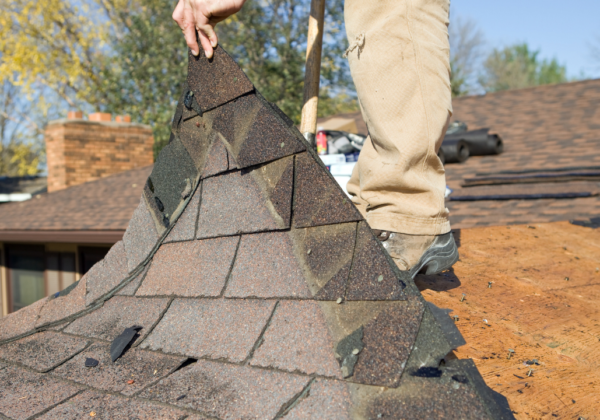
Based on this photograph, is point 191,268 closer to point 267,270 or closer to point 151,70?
point 267,270

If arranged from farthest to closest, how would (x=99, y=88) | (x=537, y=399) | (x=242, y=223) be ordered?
(x=99, y=88), (x=242, y=223), (x=537, y=399)

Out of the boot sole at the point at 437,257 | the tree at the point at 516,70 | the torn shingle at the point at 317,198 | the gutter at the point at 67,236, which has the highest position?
the tree at the point at 516,70

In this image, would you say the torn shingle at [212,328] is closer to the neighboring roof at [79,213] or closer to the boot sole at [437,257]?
the boot sole at [437,257]

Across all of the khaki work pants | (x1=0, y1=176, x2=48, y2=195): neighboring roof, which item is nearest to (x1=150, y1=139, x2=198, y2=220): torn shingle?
the khaki work pants

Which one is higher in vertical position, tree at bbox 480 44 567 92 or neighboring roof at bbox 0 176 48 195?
tree at bbox 480 44 567 92

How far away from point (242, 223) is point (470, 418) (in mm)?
826

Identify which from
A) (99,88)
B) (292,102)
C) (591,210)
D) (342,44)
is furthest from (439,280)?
A: (99,88)

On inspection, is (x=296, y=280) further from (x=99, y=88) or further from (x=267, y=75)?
(x=99, y=88)

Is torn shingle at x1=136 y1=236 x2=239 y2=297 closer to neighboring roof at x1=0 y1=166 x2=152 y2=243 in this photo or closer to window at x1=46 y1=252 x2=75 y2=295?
neighboring roof at x1=0 y1=166 x2=152 y2=243

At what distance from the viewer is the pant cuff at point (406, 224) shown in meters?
1.60

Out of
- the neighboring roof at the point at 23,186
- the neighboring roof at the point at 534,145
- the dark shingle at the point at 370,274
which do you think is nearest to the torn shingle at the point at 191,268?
the dark shingle at the point at 370,274

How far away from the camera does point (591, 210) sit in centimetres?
344

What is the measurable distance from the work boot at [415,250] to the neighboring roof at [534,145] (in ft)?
5.79

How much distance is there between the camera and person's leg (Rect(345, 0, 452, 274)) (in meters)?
1.58
